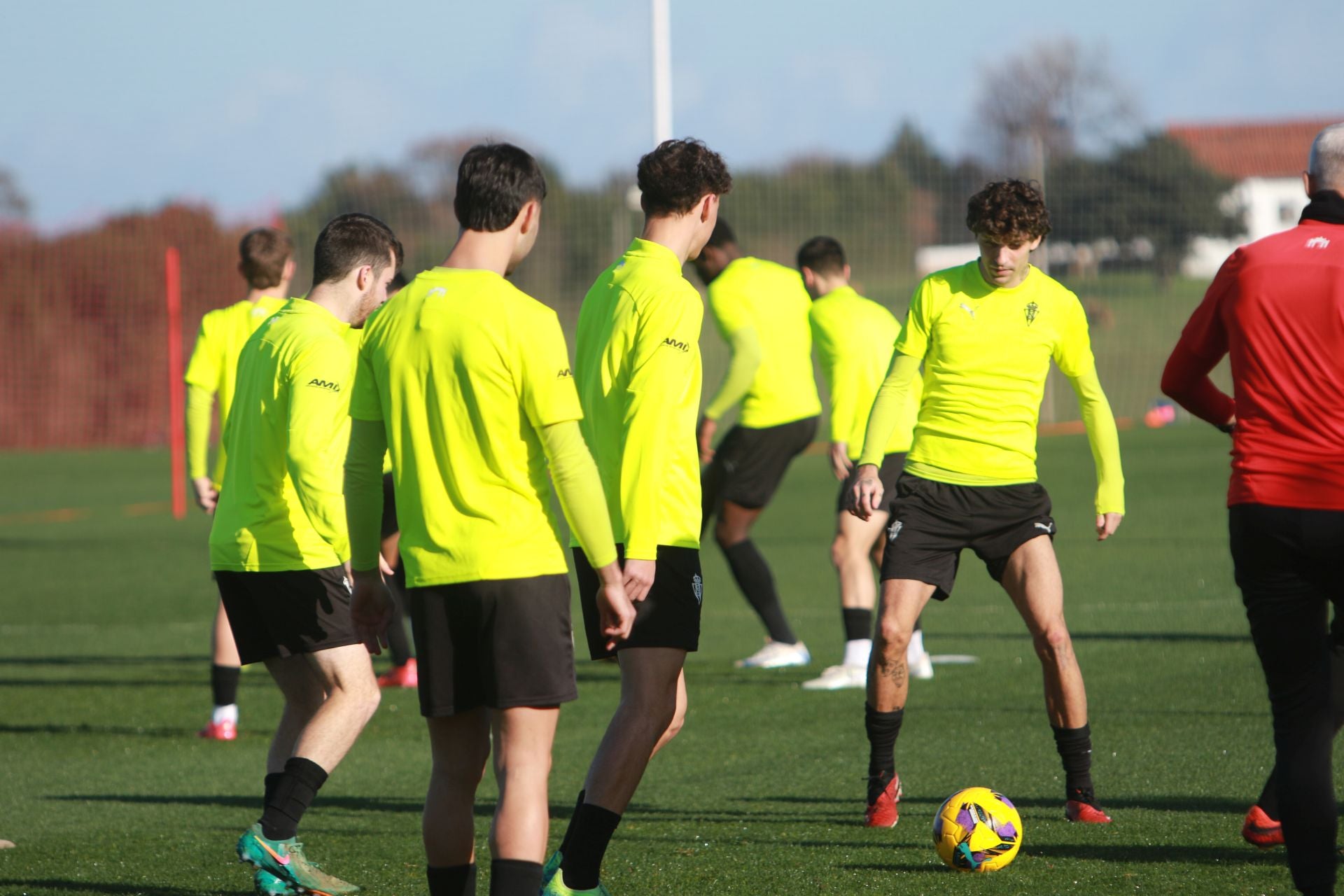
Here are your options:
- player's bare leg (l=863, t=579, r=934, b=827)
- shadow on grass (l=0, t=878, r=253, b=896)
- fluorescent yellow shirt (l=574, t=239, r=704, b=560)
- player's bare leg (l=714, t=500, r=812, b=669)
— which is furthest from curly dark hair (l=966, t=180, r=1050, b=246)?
player's bare leg (l=714, t=500, r=812, b=669)

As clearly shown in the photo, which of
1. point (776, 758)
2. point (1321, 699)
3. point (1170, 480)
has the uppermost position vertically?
point (1321, 699)

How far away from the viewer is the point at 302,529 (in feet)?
16.6

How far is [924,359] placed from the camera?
566 centimetres

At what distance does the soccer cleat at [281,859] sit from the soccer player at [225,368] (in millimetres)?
2662

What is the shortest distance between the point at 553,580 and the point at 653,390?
2.34 ft

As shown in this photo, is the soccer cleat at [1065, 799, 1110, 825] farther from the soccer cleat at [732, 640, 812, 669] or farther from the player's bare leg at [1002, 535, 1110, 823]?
the soccer cleat at [732, 640, 812, 669]

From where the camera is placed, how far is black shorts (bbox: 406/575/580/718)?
3631 mm

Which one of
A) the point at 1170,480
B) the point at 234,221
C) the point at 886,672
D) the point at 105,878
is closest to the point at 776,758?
the point at 886,672

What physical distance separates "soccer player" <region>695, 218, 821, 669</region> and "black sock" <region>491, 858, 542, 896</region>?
544cm

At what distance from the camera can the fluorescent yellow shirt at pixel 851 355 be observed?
8641 mm

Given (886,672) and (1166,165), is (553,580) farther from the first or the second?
(1166,165)

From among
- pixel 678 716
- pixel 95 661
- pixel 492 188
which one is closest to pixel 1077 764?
pixel 678 716

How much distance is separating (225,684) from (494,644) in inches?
174

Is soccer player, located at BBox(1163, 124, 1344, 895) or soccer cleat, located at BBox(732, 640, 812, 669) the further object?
soccer cleat, located at BBox(732, 640, 812, 669)
